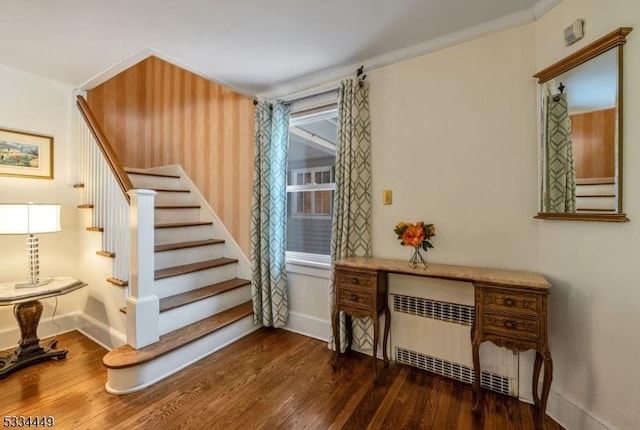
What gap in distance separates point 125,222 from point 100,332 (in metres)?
1.15

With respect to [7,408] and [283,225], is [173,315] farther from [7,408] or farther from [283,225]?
[283,225]

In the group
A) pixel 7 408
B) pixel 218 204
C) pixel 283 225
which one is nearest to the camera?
pixel 7 408

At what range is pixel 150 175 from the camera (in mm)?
3543

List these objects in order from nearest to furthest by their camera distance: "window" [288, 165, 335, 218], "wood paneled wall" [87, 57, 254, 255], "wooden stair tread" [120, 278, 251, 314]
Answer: "wooden stair tread" [120, 278, 251, 314] → "window" [288, 165, 335, 218] → "wood paneled wall" [87, 57, 254, 255]

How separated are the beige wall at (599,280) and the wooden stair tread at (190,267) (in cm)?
278

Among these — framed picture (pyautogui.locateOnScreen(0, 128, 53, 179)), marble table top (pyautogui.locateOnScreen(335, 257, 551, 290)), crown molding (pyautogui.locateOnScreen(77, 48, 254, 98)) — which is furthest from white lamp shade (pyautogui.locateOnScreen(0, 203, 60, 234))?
marble table top (pyautogui.locateOnScreen(335, 257, 551, 290))

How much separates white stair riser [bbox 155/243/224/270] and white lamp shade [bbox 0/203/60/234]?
32.8 inches

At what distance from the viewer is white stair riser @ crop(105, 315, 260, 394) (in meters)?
1.83

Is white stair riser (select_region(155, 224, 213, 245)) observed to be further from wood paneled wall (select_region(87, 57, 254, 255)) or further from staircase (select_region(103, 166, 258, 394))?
wood paneled wall (select_region(87, 57, 254, 255))

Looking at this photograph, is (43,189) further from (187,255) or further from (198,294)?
(198,294)

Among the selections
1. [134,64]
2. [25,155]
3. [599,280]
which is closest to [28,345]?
[25,155]

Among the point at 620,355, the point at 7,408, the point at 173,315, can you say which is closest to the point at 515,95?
the point at 620,355

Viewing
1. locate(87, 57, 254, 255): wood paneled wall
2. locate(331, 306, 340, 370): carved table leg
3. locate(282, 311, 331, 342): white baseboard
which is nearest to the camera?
locate(331, 306, 340, 370): carved table leg

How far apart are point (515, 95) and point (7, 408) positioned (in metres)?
3.74
